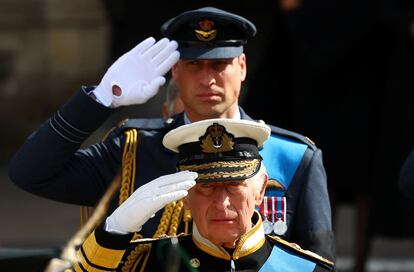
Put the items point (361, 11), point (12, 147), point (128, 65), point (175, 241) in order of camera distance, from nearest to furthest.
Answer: point (175, 241), point (128, 65), point (361, 11), point (12, 147)

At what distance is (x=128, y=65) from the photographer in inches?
193

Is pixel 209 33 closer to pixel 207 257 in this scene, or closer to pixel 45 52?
pixel 207 257

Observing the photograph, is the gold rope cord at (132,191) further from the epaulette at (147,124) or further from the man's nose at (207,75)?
the man's nose at (207,75)

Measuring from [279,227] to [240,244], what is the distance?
0.52 meters

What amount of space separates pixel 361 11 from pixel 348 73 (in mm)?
312

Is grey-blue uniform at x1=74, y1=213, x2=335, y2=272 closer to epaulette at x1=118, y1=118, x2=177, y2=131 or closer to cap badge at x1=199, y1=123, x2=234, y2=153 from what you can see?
cap badge at x1=199, y1=123, x2=234, y2=153

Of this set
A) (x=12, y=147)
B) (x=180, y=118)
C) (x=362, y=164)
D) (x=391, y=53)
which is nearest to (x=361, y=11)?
(x=391, y=53)

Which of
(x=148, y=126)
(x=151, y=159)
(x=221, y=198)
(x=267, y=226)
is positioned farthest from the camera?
(x=148, y=126)

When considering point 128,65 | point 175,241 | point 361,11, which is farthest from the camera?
point 361,11

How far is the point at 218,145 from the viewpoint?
4.57 meters

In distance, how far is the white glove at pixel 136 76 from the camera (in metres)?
4.87

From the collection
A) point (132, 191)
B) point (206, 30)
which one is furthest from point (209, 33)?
point (132, 191)

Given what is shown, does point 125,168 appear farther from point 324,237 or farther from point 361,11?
point 361,11

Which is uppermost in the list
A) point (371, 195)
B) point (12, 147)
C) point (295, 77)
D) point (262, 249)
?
point (262, 249)
